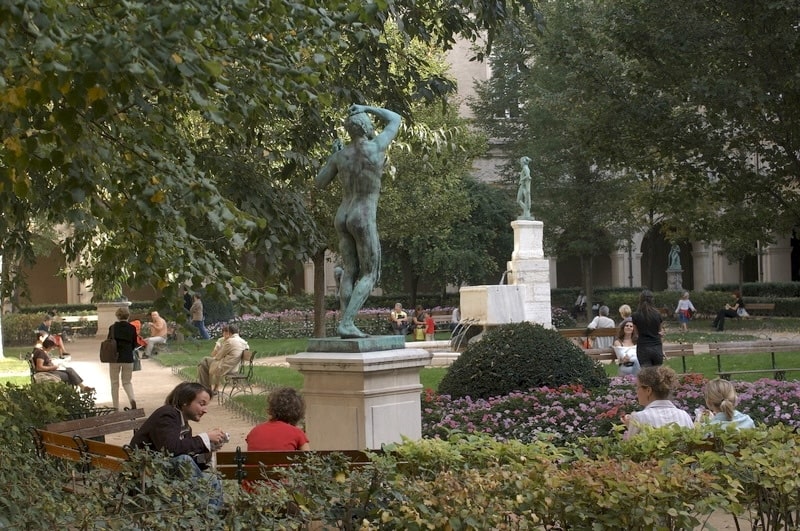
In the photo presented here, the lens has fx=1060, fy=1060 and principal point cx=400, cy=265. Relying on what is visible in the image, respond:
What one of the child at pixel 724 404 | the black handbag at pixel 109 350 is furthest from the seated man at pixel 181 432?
the black handbag at pixel 109 350

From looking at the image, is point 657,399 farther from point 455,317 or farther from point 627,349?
point 455,317

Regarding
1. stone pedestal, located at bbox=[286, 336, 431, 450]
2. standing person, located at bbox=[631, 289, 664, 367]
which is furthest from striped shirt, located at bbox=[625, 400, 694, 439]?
standing person, located at bbox=[631, 289, 664, 367]

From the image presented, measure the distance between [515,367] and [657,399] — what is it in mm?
6368

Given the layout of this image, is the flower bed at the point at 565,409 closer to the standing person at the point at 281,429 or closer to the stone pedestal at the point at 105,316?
the standing person at the point at 281,429

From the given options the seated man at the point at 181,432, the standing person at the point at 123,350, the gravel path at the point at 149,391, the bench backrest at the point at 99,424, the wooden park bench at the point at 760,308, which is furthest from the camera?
the wooden park bench at the point at 760,308

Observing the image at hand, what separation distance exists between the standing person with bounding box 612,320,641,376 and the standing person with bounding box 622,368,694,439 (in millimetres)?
7209

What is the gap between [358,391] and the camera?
815 centimetres

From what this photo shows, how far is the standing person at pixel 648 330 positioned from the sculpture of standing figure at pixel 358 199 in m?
4.81

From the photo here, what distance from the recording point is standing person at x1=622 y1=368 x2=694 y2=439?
6488 millimetres

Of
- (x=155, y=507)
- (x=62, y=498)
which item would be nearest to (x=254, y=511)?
(x=155, y=507)

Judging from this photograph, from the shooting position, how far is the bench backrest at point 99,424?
29.7 ft

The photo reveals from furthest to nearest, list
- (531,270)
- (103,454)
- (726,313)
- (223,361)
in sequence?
(726,313), (531,270), (223,361), (103,454)

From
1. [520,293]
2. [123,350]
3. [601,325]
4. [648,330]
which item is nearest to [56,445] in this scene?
[648,330]

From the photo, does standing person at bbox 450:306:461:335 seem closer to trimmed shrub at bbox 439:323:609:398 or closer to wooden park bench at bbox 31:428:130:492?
trimmed shrub at bbox 439:323:609:398
